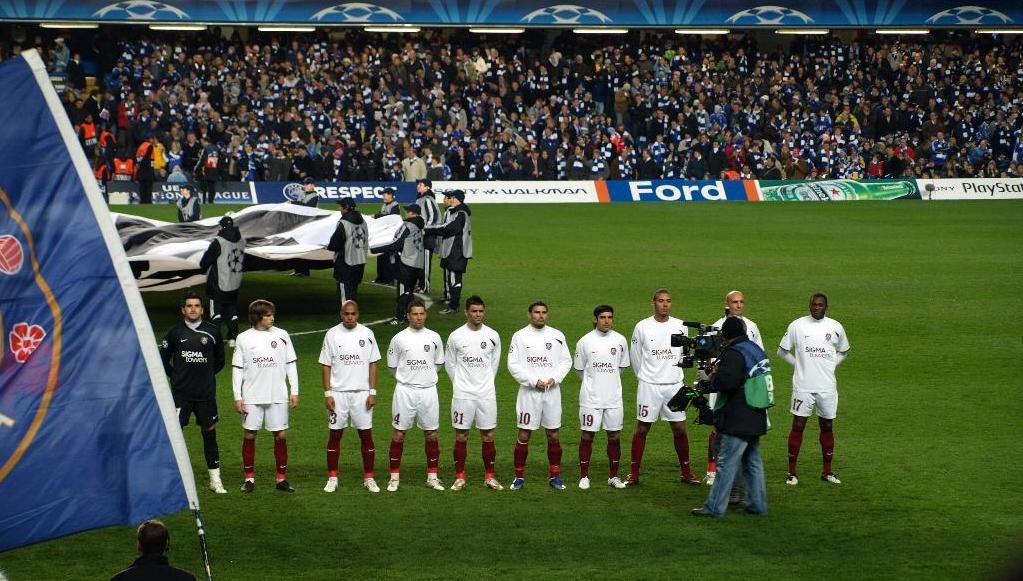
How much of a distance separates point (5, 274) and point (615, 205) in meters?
32.4

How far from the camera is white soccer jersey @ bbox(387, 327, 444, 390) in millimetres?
12000

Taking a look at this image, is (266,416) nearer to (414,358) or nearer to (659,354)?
(414,358)

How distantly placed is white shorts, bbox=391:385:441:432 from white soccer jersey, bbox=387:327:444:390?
8cm

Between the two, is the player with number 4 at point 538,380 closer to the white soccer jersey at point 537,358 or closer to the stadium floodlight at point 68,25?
the white soccer jersey at point 537,358

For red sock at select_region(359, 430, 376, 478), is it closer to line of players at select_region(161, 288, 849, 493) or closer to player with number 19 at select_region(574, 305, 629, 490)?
line of players at select_region(161, 288, 849, 493)

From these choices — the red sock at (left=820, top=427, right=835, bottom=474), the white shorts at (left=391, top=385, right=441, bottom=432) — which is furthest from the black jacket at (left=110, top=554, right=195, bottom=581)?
the red sock at (left=820, top=427, right=835, bottom=474)

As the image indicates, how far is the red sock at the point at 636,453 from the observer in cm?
1234

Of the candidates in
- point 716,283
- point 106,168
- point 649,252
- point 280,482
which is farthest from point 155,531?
point 106,168

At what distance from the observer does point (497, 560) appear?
398 inches

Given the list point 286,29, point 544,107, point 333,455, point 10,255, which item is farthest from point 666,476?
point 286,29

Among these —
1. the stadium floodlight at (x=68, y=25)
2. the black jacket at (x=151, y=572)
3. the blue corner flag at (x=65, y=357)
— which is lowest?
the black jacket at (x=151, y=572)

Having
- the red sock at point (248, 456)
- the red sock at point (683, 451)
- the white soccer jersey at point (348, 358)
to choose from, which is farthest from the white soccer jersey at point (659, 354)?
the red sock at point (248, 456)

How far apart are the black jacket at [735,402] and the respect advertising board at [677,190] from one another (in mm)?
27650

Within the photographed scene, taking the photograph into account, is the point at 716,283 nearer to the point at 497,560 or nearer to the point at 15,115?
the point at 497,560
